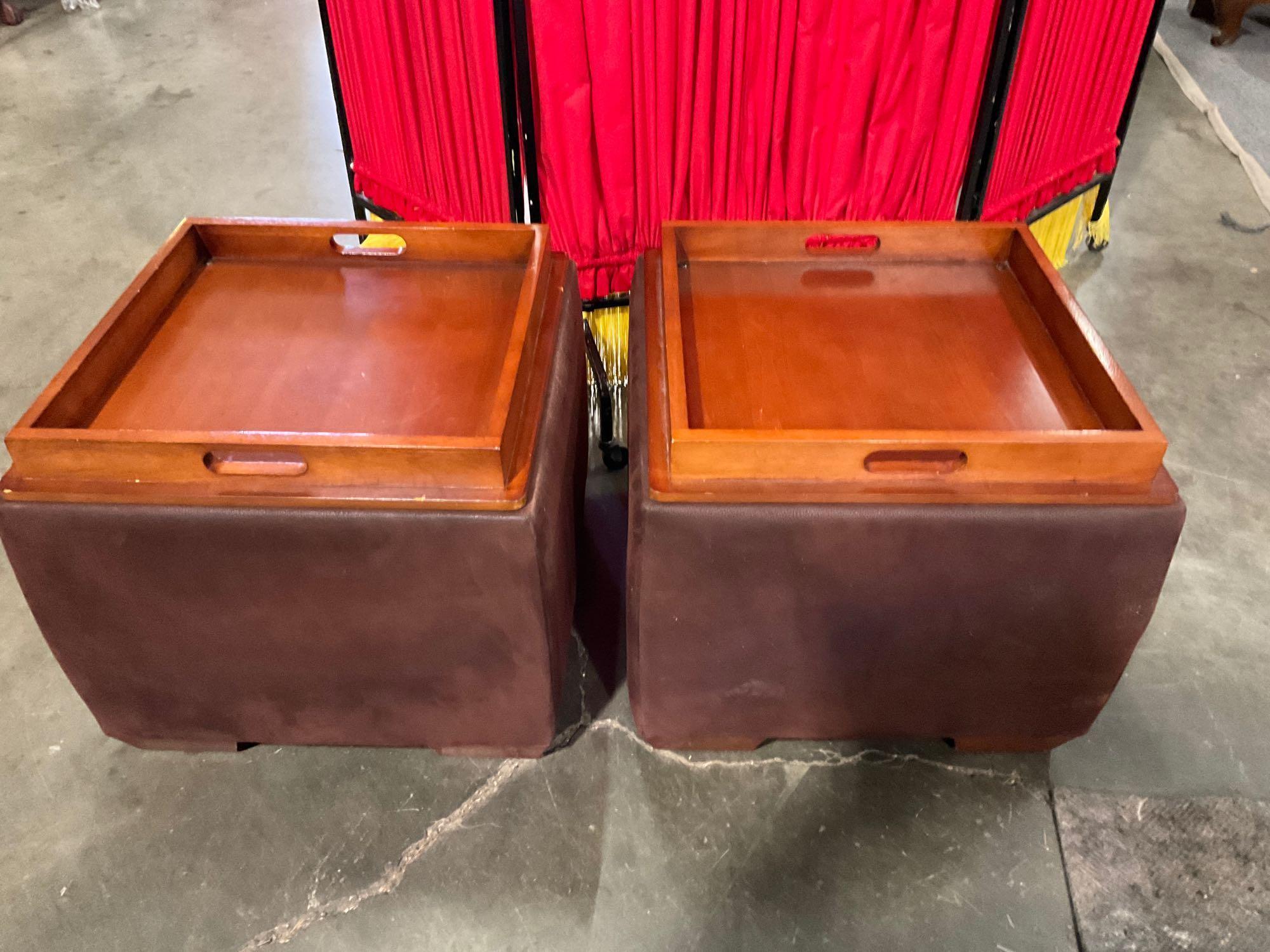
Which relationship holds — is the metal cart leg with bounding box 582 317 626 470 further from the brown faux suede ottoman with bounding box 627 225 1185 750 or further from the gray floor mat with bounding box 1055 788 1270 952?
the gray floor mat with bounding box 1055 788 1270 952

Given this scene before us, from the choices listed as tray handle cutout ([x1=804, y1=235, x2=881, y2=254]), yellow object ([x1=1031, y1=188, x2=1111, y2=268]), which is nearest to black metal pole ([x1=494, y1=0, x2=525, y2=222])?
tray handle cutout ([x1=804, y1=235, x2=881, y2=254])

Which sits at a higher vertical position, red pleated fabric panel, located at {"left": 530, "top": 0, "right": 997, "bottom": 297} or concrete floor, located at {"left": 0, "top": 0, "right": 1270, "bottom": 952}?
red pleated fabric panel, located at {"left": 530, "top": 0, "right": 997, "bottom": 297}

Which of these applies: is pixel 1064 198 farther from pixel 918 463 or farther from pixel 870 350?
pixel 918 463

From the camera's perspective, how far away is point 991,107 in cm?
137

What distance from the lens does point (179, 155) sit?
8.54 feet

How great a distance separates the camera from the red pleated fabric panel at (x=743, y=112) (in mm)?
1235

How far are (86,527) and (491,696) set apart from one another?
440 millimetres

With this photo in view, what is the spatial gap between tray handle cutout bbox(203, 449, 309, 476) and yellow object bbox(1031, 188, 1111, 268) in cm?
135

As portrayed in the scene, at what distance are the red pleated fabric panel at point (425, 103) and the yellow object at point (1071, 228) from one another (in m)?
0.99

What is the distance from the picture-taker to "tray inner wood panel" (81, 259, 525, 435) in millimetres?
973

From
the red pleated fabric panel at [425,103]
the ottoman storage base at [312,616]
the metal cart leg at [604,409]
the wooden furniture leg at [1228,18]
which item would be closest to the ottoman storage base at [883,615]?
the ottoman storage base at [312,616]

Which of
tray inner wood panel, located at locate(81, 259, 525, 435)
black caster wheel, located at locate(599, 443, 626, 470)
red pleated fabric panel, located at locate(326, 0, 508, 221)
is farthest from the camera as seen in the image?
black caster wheel, located at locate(599, 443, 626, 470)

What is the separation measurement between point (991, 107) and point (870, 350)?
0.56m

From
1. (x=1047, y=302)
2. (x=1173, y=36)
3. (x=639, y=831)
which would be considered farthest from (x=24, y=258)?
(x=1173, y=36)
